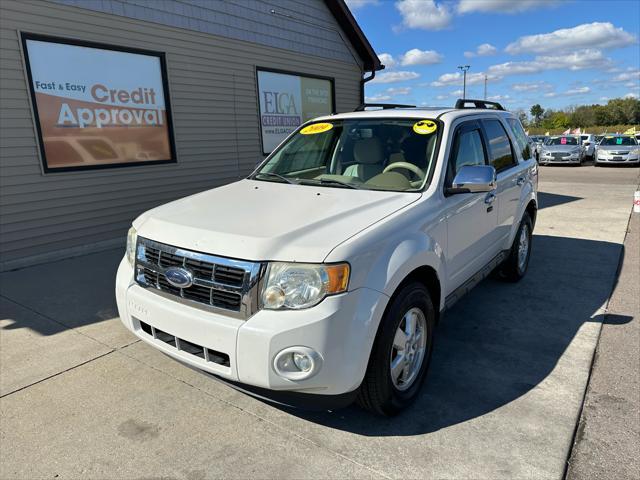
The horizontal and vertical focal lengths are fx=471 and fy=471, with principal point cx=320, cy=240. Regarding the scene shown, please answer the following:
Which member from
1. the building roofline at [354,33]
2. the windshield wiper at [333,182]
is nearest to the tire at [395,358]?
the windshield wiper at [333,182]

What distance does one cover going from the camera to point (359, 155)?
3.75 meters

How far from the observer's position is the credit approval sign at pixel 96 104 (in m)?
6.29

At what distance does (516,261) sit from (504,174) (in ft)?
3.56

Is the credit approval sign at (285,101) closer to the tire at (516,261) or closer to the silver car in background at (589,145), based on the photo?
the tire at (516,261)

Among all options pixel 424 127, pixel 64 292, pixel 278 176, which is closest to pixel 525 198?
pixel 424 127

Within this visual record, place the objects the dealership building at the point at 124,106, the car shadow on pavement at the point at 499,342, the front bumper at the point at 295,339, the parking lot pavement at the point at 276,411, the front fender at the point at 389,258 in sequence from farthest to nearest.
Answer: the dealership building at the point at 124,106, the car shadow on pavement at the point at 499,342, the parking lot pavement at the point at 276,411, the front fender at the point at 389,258, the front bumper at the point at 295,339

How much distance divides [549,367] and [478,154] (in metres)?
1.80

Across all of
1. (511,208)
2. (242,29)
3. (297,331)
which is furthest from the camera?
(242,29)

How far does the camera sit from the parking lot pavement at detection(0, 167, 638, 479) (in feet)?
8.07

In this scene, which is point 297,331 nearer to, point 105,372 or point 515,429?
point 515,429

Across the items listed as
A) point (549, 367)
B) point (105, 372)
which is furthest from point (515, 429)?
point (105, 372)

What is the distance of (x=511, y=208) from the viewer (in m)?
4.65

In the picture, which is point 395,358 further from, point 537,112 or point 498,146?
point 537,112

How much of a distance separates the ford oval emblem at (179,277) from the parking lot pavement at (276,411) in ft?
2.89
